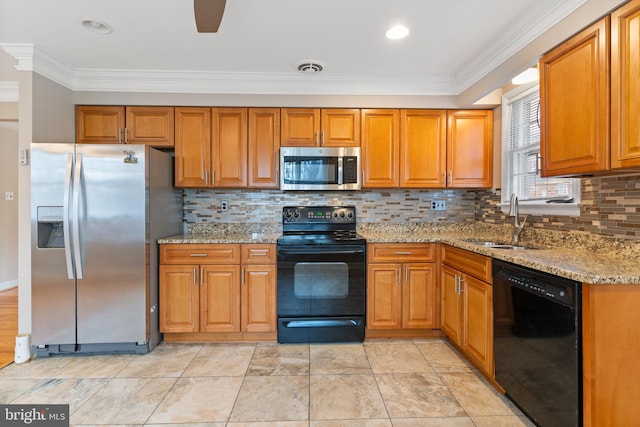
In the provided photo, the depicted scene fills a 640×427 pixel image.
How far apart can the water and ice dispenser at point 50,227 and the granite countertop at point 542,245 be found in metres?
0.71

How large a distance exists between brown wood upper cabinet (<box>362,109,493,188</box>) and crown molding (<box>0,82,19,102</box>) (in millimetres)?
3364

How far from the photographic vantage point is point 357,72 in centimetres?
273

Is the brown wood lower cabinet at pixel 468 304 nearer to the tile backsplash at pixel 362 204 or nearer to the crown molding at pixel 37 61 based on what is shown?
the tile backsplash at pixel 362 204

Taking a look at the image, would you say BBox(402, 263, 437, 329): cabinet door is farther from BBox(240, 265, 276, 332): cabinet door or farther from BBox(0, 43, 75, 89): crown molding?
BBox(0, 43, 75, 89): crown molding

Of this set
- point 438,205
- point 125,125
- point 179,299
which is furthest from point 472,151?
point 125,125

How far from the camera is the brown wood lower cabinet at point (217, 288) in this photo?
8.52ft

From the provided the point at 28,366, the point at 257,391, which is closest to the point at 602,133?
the point at 257,391

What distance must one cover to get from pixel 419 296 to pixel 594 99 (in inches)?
72.5

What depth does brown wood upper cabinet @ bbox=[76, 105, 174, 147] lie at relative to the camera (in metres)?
2.81

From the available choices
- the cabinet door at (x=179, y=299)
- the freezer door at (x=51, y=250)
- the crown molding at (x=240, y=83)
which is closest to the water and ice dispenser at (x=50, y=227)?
the freezer door at (x=51, y=250)

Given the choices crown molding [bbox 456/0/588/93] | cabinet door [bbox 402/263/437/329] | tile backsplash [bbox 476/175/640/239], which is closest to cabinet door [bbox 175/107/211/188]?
cabinet door [bbox 402/263/437/329]

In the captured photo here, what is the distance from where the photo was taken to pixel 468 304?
2244 mm

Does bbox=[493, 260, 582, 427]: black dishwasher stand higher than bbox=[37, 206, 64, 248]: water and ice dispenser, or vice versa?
bbox=[37, 206, 64, 248]: water and ice dispenser

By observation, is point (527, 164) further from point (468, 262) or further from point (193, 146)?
point (193, 146)
